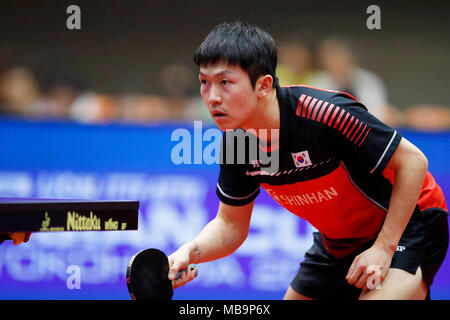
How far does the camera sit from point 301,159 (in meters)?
2.83

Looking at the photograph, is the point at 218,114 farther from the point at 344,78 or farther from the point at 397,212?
the point at 344,78

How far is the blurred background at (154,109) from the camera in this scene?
4.79 meters

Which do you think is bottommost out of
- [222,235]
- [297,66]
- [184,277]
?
[184,277]

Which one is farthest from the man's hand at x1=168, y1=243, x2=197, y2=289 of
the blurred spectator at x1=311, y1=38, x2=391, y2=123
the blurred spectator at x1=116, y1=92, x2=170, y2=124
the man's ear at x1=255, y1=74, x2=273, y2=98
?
→ the blurred spectator at x1=311, y1=38, x2=391, y2=123

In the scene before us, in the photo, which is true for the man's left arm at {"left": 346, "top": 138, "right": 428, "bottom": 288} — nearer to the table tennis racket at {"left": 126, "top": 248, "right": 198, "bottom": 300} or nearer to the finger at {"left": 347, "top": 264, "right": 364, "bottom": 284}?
the finger at {"left": 347, "top": 264, "right": 364, "bottom": 284}

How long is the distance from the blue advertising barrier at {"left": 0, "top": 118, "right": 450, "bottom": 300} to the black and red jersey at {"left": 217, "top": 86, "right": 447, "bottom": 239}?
173 centimetres

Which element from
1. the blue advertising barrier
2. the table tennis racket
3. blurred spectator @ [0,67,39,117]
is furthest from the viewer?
blurred spectator @ [0,67,39,117]

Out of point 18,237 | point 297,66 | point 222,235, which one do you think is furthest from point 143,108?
point 18,237

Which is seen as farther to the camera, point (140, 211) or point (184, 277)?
point (140, 211)

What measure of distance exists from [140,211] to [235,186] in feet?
6.23

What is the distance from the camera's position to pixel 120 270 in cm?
479

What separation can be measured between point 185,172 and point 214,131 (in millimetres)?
442

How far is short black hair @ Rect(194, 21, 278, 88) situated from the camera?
2674 millimetres

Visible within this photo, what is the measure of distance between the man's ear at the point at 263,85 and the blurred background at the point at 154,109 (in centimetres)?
221
